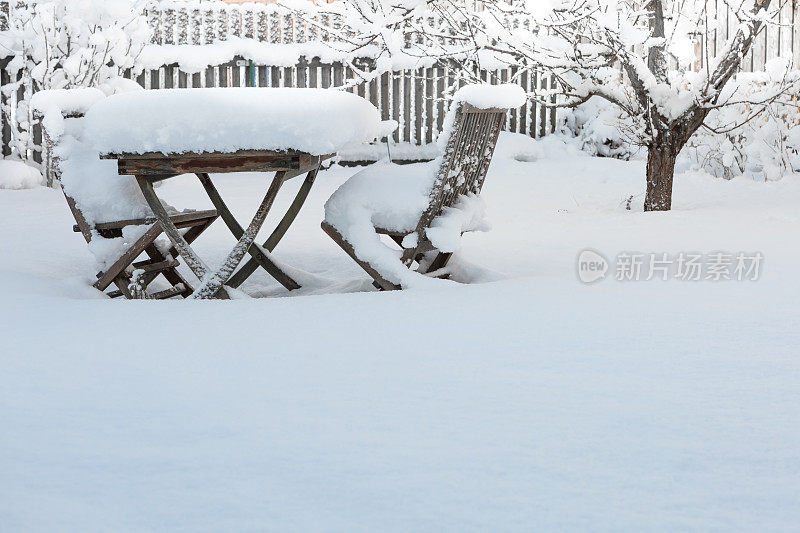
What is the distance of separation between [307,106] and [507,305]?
1055mm

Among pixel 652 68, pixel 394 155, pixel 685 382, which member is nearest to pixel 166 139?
pixel 685 382

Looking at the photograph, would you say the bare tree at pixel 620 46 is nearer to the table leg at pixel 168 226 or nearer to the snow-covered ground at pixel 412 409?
the table leg at pixel 168 226

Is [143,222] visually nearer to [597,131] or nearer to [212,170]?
[212,170]

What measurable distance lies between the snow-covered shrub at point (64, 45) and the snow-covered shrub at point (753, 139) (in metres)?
5.38

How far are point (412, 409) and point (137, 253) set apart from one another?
2.18 m

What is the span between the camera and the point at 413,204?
3.68 metres

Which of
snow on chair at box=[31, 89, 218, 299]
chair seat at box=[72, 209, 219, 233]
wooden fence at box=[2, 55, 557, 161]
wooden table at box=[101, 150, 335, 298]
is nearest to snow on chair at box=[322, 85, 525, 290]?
wooden table at box=[101, 150, 335, 298]

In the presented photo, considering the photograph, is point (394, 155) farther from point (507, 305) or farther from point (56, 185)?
point (507, 305)

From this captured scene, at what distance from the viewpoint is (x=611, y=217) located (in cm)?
587

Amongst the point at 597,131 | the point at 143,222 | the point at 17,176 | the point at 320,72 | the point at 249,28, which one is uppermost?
the point at 249,28

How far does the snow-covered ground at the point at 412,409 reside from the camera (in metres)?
Result: 1.50

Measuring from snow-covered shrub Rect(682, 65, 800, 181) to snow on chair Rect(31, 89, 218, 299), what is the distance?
473 cm

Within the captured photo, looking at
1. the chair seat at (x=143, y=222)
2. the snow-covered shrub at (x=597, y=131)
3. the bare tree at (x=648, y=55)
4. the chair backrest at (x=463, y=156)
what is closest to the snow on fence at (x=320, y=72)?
the snow-covered shrub at (x=597, y=131)

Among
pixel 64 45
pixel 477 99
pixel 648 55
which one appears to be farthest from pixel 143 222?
pixel 64 45
